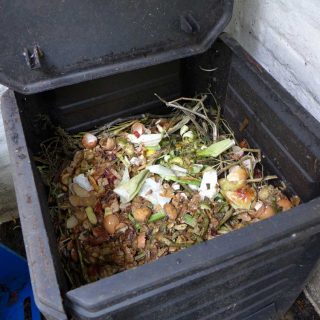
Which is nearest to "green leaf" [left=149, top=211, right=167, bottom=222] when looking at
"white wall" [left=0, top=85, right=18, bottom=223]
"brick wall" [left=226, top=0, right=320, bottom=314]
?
"brick wall" [left=226, top=0, right=320, bottom=314]

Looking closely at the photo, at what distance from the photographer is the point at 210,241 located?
67 cm

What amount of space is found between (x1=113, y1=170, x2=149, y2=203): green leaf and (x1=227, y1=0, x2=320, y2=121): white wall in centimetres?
51

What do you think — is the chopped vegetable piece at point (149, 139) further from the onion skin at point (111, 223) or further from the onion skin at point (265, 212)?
the onion skin at point (265, 212)

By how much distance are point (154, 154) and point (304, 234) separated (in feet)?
1.98

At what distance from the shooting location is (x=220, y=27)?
976mm

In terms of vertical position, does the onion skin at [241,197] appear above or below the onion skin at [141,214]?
above

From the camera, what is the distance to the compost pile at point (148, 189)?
1.04 metres

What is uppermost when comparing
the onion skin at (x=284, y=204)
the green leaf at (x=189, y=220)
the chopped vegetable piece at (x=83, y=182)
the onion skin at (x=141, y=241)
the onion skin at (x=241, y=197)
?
the onion skin at (x=284, y=204)

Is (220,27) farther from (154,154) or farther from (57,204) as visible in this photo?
(57,204)

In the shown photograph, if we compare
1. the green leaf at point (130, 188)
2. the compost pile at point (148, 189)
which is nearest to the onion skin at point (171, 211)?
the compost pile at point (148, 189)

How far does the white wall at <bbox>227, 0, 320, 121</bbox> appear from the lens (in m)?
0.91

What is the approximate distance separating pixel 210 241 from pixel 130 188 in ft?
1.61

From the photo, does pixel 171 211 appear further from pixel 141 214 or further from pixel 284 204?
pixel 284 204

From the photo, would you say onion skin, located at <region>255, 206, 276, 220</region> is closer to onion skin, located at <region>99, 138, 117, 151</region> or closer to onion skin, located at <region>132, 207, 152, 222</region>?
onion skin, located at <region>132, 207, 152, 222</region>
